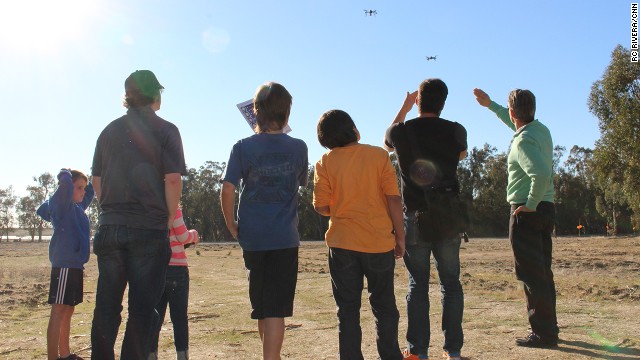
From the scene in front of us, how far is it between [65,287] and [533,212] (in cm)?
411

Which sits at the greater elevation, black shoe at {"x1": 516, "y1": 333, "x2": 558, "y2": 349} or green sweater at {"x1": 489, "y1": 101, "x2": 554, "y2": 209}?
green sweater at {"x1": 489, "y1": 101, "x2": 554, "y2": 209}

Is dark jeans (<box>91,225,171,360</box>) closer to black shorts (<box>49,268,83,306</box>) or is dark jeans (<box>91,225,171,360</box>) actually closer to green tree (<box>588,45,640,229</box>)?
black shorts (<box>49,268,83,306</box>)

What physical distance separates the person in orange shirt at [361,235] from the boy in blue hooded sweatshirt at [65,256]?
7.46 ft

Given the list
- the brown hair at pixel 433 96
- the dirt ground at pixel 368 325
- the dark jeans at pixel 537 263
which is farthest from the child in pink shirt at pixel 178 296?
the dark jeans at pixel 537 263

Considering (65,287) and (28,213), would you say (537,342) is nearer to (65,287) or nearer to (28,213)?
(65,287)

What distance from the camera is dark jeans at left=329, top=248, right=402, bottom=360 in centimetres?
390

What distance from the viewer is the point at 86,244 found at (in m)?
4.94

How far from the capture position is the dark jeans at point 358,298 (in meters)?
3.90

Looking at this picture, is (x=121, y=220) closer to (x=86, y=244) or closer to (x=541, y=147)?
(x=86, y=244)

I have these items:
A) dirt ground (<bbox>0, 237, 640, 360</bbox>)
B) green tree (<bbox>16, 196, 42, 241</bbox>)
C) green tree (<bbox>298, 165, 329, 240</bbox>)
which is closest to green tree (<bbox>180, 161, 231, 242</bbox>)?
green tree (<bbox>298, 165, 329, 240</bbox>)

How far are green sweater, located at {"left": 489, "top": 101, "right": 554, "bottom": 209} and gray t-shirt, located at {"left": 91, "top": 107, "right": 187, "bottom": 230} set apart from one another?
115 inches

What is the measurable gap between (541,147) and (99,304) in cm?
378

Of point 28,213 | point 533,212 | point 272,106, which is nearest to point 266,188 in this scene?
point 272,106

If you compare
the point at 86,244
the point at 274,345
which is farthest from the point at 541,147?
the point at 86,244
